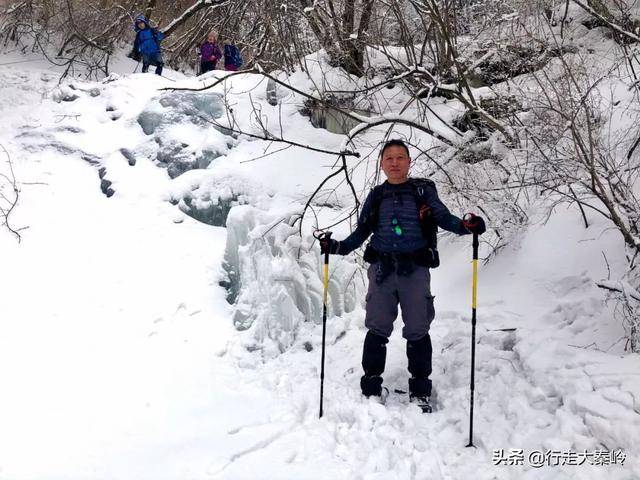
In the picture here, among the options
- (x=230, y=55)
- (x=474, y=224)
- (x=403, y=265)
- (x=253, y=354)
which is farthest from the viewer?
(x=230, y=55)

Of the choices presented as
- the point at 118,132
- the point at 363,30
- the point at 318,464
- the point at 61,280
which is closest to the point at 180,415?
the point at 318,464

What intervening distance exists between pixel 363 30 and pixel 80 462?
5.54 metres

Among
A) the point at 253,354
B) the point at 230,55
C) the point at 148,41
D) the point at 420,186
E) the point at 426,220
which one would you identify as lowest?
the point at 253,354

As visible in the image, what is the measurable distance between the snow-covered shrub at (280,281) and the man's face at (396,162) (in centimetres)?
146

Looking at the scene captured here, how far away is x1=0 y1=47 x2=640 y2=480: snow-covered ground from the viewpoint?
2.74 metres

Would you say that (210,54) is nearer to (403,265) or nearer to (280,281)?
(280,281)

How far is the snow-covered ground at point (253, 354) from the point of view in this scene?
9.00 ft

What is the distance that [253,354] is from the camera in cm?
419

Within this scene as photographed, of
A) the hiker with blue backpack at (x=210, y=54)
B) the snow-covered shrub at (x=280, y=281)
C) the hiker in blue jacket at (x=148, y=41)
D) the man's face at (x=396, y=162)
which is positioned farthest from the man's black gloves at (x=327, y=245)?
the hiker in blue jacket at (x=148, y=41)

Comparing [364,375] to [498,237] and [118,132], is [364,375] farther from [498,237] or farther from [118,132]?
[118,132]

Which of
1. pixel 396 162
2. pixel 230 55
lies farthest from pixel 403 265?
pixel 230 55

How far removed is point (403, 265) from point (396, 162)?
0.68 m

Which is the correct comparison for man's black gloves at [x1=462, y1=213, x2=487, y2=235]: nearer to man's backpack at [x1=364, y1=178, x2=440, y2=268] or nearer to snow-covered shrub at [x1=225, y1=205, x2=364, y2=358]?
man's backpack at [x1=364, y1=178, x2=440, y2=268]

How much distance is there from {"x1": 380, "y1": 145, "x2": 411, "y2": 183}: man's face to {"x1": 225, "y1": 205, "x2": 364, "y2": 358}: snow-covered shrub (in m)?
1.46
